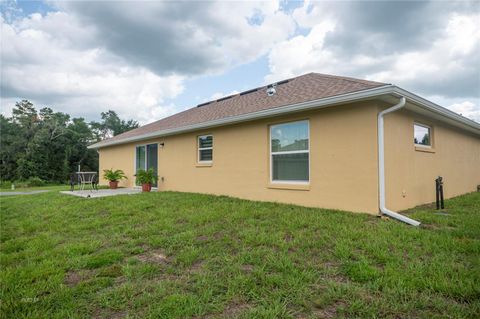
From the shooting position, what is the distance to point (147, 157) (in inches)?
472

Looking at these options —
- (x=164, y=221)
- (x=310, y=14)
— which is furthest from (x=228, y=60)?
(x=164, y=221)

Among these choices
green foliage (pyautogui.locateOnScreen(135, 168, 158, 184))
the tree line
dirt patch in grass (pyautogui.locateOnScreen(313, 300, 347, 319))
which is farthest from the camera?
the tree line

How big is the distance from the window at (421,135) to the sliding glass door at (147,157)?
9.56 m

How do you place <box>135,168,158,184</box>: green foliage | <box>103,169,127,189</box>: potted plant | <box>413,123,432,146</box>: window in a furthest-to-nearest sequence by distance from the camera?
<box>103,169,127,189</box>: potted plant → <box>135,168,158,184</box>: green foliage → <box>413,123,432,146</box>: window

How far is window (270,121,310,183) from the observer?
6359mm

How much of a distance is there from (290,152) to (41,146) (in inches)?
1227

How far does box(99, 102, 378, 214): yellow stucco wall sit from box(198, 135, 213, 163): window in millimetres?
188

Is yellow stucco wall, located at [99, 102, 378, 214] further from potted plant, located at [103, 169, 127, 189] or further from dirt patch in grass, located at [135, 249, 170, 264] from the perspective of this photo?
dirt patch in grass, located at [135, 249, 170, 264]

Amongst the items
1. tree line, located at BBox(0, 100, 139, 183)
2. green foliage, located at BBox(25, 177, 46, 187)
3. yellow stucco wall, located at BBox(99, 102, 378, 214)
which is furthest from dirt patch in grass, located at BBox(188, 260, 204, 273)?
tree line, located at BBox(0, 100, 139, 183)

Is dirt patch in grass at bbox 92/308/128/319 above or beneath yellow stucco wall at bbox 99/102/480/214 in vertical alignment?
beneath

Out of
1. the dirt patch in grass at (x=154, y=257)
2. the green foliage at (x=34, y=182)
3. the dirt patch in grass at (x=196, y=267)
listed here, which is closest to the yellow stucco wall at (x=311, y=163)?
the dirt patch in grass at (x=196, y=267)

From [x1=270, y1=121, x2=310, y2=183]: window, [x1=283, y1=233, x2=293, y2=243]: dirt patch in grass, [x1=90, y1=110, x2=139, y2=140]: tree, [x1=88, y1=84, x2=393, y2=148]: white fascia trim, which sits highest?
[x1=90, y1=110, x2=139, y2=140]: tree

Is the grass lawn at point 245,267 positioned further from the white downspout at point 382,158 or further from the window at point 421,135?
the window at point 421,135

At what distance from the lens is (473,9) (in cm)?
736
